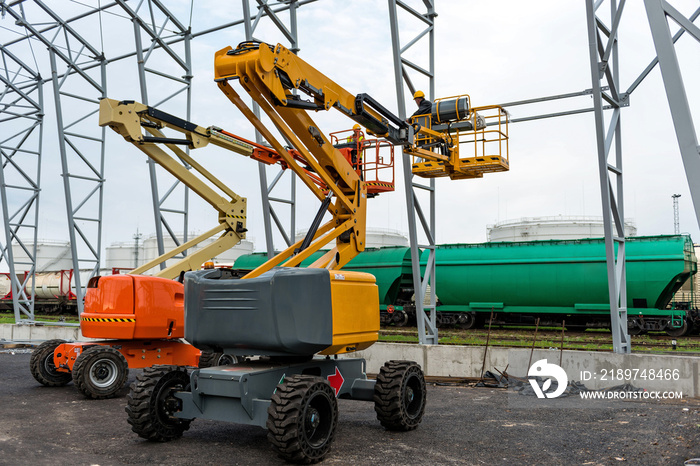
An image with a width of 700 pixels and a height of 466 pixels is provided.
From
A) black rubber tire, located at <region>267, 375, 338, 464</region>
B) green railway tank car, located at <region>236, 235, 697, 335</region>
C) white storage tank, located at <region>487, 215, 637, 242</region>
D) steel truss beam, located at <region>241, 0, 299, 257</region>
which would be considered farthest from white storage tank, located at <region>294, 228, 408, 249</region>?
black rubber tire, located at <region>267, 375, 338, 464</region>

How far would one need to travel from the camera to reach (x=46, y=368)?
1105 cm

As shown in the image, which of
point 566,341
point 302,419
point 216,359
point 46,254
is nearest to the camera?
point 302,419

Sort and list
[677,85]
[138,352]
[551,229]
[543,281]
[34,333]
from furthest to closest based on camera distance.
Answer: [551,229]
[34,333]
[543,281]
[138,352]
[677,85]

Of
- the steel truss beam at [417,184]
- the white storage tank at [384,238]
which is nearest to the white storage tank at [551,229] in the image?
the white storage tank at [384,238]

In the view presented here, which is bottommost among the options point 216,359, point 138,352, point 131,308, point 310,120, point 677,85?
point 216,359

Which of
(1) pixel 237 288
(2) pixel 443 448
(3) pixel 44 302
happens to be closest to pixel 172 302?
(1) pixel 237 288

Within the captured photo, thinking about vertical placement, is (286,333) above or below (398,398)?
above

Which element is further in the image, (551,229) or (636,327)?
(551,229)

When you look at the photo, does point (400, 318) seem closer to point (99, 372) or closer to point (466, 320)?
point (466, 320)

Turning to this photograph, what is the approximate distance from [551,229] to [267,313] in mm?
31217

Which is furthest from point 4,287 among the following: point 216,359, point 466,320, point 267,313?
point 267,313

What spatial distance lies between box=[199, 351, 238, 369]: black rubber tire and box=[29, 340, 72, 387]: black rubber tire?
2.54 m

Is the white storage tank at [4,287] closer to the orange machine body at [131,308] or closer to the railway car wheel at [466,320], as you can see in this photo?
the railway car wheel at [466,320]

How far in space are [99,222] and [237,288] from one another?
522 inches
